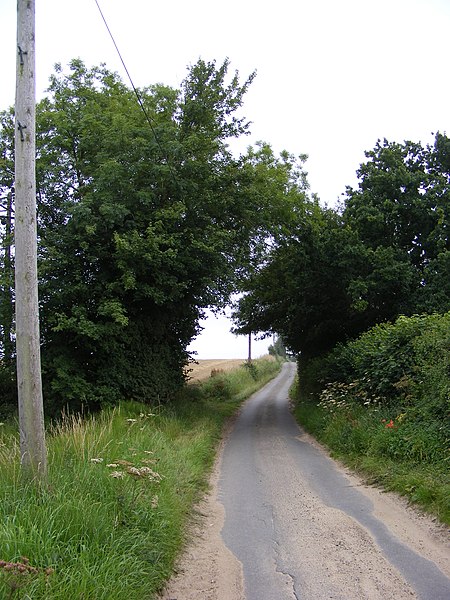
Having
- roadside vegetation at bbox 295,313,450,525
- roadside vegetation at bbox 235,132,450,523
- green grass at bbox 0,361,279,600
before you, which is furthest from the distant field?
green grass at bbox 0,361,279,600

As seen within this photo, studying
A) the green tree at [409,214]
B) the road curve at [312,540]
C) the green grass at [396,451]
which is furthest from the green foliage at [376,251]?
the road curve at [312,540]

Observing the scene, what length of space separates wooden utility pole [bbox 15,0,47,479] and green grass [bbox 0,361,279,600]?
36 centimetres

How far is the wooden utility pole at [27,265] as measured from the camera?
5.12m

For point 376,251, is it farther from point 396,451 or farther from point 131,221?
point 396,451

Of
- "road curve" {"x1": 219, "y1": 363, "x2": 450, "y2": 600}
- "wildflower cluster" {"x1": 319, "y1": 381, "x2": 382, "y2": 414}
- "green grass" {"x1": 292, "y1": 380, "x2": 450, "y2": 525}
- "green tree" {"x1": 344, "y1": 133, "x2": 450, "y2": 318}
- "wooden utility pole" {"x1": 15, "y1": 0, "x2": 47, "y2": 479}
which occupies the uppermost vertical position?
"green tree" {"x1": 344, "y1": 133, "x2": 450, "y2": 318}

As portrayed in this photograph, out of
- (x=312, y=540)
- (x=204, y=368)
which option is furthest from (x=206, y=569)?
(x=204, y=368)

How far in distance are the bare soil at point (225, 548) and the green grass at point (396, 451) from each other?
255mm

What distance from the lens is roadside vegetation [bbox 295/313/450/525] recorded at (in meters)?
7.59

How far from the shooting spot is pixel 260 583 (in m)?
4.79

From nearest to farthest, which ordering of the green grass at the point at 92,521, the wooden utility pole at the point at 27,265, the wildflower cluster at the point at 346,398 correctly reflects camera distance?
1. the green grass at the point at 92,521
2. the wooden utility pole at the point at 27,265
3. the wildflower cluster at the point at 346,398

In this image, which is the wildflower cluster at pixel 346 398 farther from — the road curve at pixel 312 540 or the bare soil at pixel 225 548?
the bare soil at pixel 225 548

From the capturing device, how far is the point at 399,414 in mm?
10422

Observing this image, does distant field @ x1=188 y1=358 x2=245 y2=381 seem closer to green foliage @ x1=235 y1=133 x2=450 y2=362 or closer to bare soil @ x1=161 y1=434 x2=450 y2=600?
green foliage @ x1=235 y1=133 x2=450 y2=362

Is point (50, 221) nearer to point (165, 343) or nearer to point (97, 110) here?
point (97, 110)
